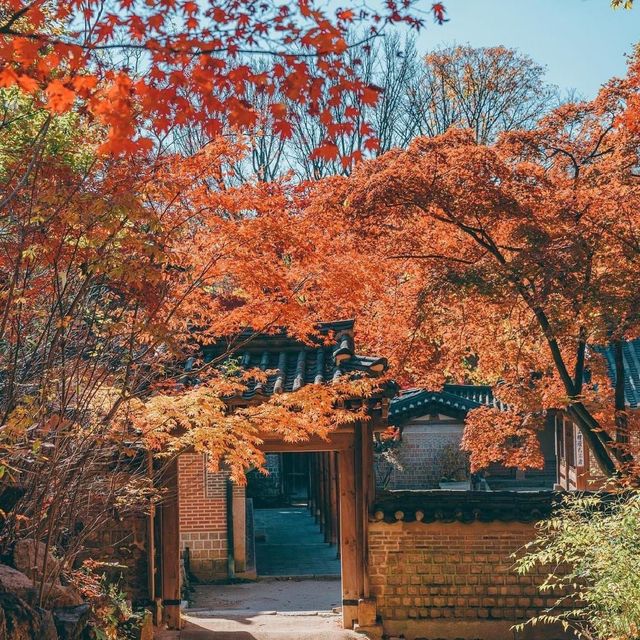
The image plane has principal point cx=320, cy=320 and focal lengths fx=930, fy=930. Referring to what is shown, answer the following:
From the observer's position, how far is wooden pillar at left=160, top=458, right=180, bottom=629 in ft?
46.2

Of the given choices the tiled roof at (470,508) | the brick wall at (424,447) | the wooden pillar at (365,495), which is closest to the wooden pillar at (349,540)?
the wooden pillar at (365,495)

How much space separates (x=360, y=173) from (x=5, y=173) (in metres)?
4.88

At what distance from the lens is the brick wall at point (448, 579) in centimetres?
1402

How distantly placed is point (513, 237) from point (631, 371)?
14.1m

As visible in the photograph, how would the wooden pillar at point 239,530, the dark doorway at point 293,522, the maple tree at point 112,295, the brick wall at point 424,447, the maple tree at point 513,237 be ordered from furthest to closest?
the brick wall at point 424,447, the dark doorway at point 293,522, the wooden pillar at point 239,530, the maple tree at point 513,237, the maple tree at point 112,295

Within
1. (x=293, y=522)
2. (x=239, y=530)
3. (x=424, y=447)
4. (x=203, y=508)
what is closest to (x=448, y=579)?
(x=239, y=530)

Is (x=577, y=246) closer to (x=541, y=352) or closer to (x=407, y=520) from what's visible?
(x=541, y=352)

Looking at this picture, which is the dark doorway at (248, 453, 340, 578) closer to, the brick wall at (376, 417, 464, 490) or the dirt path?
the dirt path

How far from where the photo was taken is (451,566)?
14.1 m

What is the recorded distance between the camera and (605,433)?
13664mm

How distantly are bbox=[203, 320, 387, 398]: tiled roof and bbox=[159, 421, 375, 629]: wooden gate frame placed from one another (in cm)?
88

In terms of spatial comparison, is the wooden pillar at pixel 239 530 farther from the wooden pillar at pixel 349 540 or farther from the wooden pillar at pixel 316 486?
the wooden pillar at pixel 316 486

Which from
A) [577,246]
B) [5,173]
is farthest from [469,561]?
[5,173]

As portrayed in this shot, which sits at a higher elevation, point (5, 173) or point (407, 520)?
point (5, 173)
